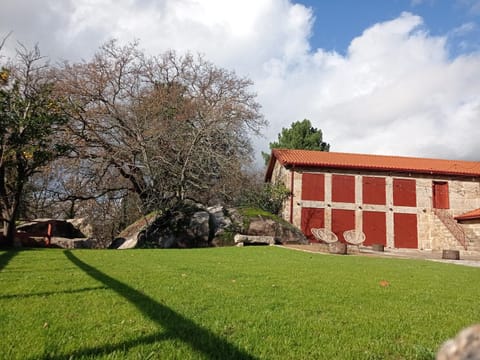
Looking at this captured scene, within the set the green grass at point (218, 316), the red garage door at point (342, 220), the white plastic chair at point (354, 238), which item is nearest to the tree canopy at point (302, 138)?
the red garage door at point (342, 220)

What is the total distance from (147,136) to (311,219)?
42.8 feet

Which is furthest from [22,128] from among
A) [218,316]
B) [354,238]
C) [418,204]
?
[418,204]

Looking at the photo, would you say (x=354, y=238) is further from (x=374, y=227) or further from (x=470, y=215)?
(x=470, y=215)

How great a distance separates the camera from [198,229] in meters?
18.3

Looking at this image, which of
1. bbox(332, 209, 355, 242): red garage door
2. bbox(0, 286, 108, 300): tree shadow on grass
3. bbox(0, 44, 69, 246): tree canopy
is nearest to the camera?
bbox(0, 286, 108, 300): tree shadow on grass

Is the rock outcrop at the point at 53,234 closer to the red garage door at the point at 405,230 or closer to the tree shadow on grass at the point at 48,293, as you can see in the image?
the tree shadow on grass at the point at 48,293

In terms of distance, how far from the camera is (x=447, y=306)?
484 cm

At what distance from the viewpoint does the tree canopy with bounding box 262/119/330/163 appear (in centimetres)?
3972

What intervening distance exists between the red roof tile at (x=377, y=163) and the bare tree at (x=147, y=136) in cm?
587

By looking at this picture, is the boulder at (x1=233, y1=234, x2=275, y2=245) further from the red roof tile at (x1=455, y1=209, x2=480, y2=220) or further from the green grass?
the red roof tile at (x1=455, y1=209, x2=480, y2=220)

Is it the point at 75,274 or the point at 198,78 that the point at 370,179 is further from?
the point at 75,274

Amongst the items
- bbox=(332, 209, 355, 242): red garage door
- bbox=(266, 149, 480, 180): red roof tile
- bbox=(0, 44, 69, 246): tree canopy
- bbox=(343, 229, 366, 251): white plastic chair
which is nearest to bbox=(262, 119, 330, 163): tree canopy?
bbox=(266, 149, 480, 180): red roof tile

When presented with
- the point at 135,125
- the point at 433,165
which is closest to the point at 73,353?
the point at 135,125

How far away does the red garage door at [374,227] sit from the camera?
25.5 m
